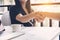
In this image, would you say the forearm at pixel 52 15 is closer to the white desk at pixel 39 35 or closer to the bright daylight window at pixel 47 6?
the bright daylight window at pixel 47 6

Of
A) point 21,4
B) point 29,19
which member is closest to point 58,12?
point 29,19

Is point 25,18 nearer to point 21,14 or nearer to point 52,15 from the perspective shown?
point 21,14

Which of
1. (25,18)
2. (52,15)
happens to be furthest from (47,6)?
(25,18)

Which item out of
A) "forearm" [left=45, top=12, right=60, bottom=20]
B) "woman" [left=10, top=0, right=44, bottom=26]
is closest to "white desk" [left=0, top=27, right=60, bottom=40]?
"forearm" [left=45, top=12, right=60, bottom=20]

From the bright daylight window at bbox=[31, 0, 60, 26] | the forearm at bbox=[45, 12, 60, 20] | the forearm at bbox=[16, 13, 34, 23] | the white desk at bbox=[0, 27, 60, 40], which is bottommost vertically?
the white desk at bbox=[0, 27, 60, 40]

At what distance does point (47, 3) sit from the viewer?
2354mm

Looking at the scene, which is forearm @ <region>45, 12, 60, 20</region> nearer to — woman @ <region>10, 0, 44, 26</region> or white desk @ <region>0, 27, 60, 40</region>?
woman @ <region>10, 0, 44, 26</region>

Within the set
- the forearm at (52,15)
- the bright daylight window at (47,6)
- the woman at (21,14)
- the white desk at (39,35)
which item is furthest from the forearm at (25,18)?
the white desk at (39,35)

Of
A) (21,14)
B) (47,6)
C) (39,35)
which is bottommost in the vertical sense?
(39,35)

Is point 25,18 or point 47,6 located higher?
point 47,6

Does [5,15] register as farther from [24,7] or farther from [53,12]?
[53,12]

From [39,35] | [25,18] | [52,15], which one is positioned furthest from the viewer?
[25,18]

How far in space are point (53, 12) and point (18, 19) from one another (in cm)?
64

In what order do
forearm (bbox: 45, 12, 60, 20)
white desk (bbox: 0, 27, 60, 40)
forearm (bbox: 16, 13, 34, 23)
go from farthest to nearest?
forearm (bbox: 16, 13, 34, 23) → forearm (bbox: 45, 12, 60, 20) → white desk (bbox: 0, 27, 60, 40)
